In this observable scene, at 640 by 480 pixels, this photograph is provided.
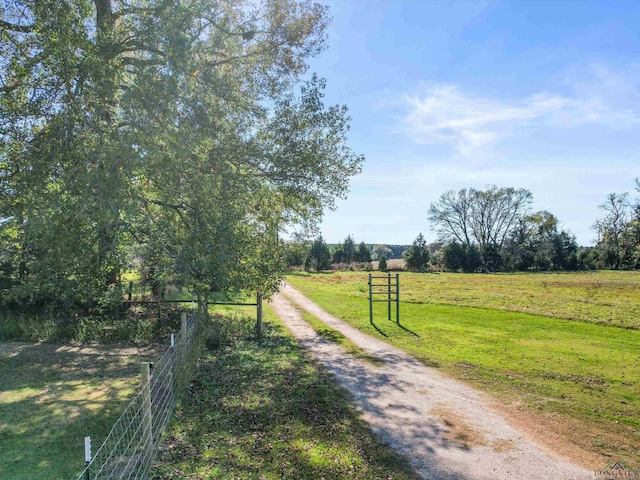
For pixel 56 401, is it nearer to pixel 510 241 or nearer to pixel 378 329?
pixel 378 329

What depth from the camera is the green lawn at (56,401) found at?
5.15m

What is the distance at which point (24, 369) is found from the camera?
371 inches

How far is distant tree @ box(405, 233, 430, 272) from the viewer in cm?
6212

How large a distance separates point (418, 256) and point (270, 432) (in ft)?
192

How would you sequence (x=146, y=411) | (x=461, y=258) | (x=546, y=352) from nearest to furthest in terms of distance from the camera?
(x=146, y=411) < (x=546, y=352) < (x=461, y=258)

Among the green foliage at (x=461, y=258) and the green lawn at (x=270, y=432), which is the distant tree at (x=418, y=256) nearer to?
the green foliage at (x=461, y=258)

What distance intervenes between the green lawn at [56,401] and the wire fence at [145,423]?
0.32 meters

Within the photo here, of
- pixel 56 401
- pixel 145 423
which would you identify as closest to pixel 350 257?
pixel 56 401

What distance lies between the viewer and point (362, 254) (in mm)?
69938

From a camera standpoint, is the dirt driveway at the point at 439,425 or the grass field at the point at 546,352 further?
the grass field at the point at 546,352

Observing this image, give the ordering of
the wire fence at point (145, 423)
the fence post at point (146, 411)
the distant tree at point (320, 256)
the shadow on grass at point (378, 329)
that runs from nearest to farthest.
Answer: the wire fence at point (145, 423) → the fence post at point (146, 411) → the shadow on grass at point (378, 329) → the distant tree at point (320, 256)

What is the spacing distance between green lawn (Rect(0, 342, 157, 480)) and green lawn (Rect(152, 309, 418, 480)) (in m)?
1.33

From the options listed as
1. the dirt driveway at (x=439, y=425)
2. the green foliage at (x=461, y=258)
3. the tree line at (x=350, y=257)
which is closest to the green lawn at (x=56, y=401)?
the dirt driveway at (x=439, y=425)

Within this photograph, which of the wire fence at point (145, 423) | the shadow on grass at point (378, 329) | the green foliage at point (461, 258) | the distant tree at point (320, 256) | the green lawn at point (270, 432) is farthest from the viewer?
the green foliage at point (461, 258)
